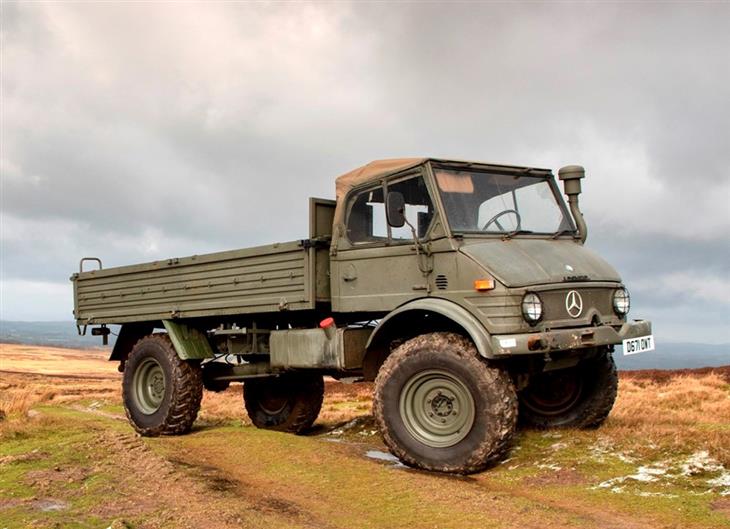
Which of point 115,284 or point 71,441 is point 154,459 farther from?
point 115,284

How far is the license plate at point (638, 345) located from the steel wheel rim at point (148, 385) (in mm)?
6601

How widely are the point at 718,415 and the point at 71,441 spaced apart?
9.61 m

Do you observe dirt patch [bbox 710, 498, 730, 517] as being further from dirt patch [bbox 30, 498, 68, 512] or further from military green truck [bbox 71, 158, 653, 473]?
dirt patch [bbox 30, 498, 68, 512]

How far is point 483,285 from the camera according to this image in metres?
6.92

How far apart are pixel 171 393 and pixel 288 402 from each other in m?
1.91

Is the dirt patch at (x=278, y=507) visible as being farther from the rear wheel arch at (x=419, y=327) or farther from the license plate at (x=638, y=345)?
the license plate at (x=638, y=345)

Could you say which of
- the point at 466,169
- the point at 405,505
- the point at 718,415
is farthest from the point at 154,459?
the point at 718,415

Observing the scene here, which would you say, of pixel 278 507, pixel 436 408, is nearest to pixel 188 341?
pixel 436 408

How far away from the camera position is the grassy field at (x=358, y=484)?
17.6ft

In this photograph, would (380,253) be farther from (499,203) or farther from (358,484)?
(358,484)

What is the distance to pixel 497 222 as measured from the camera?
7.88 m

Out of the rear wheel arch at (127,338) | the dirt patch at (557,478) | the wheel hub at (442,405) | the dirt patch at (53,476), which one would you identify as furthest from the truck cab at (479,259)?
the rear wheel arch at (127,338)

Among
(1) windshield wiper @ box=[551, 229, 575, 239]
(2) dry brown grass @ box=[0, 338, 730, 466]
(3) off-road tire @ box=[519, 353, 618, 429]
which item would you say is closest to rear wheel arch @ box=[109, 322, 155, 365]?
(2) dry brown grass @ box=[0, 338, 730, 466]

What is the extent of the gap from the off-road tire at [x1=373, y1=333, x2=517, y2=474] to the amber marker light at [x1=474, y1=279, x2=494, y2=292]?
0.53 meters
